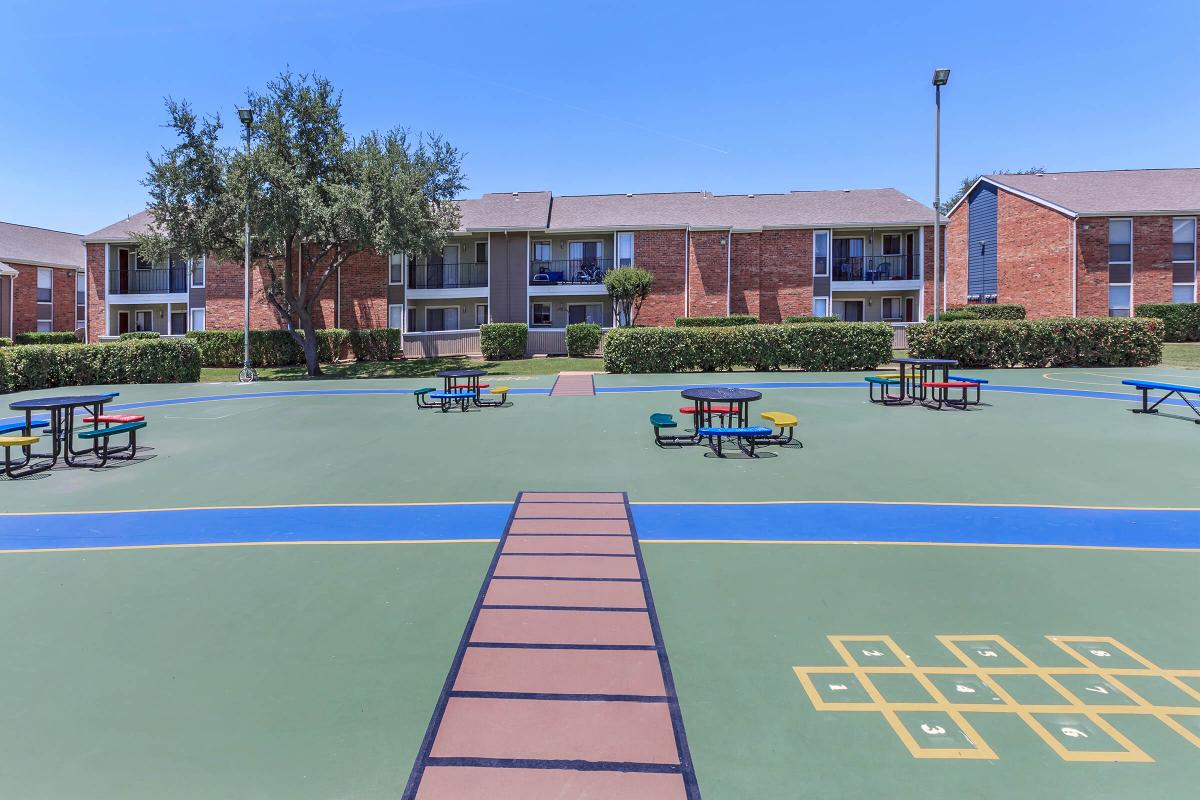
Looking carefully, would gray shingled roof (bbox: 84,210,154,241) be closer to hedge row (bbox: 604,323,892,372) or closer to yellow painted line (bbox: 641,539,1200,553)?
hedge row (bbox: 604,323,892,372)

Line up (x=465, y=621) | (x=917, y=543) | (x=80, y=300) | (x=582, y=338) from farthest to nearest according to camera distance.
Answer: (x=80, y=300)
(x=582, y=338)
(x=917, y=543)
(x=465, y=621)

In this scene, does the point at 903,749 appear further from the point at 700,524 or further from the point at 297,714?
the point at 700,524

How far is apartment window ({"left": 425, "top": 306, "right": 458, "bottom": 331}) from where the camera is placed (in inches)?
1485

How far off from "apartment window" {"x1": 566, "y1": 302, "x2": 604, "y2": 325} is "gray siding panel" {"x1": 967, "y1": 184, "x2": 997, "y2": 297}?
22687 mm

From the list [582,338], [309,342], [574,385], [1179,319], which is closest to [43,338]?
[309,342]

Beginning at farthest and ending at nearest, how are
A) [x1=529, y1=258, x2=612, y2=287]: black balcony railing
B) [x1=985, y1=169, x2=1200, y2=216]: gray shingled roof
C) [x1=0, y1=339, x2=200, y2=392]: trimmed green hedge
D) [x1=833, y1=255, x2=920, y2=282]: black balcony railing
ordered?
[x1=529, y1=258, x2=612, y2=287]: black balcony railing
[x1=833, y1=255, x2=920, y2=282]: black balcony railing
[x1=985, y1=169, x2=1200, y2=216]: gray shingled roof
[x1=0, y1=339, x2=200, y2=392]: trimmed green hedge

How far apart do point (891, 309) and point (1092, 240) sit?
371 inches

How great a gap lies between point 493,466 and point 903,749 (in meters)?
7.21

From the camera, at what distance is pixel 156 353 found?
2323 centimetres

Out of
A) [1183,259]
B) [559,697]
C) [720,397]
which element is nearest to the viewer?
[559,697]

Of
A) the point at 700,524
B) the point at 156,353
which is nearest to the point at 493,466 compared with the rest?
the point at 700,524

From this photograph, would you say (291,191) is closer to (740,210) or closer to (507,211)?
(507,211)

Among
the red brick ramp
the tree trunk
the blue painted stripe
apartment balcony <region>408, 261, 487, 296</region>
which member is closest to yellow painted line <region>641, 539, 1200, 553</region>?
the blue painted stripe

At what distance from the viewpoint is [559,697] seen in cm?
359
